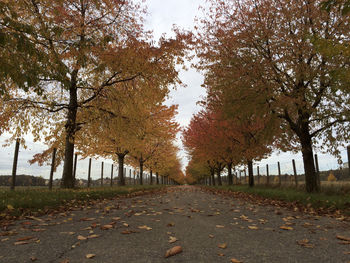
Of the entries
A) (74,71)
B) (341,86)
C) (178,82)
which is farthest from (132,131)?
(341,86)

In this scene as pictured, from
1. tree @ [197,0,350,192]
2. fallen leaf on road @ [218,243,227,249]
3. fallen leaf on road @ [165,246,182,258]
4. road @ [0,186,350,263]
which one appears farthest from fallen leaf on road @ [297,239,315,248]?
tree @ [197,0,350,192]

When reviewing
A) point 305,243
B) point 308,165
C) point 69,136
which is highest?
point 69,136

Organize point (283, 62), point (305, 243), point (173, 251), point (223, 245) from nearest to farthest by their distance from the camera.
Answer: point (173, 251)
point (223, 245)
point (305, 243)
point (283, 62)

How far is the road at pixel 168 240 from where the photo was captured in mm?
2721

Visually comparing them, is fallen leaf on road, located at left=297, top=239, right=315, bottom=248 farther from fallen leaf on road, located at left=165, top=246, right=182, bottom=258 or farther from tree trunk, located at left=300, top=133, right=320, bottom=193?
tree trunk, located at left=300, top=133, right=320, bottom=193

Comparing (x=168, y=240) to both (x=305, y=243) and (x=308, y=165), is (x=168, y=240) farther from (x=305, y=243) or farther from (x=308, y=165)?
(x=308, y=165)

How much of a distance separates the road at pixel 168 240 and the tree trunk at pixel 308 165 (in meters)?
5.67

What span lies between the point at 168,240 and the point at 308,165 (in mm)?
9167

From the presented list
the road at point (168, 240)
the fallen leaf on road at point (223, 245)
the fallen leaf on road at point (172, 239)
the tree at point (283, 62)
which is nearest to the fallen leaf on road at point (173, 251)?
the road at point (168, 240)

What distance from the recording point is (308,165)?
1020cm

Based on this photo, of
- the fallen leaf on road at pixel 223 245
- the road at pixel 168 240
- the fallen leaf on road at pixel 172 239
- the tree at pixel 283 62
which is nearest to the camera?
the road at pixel 168 240

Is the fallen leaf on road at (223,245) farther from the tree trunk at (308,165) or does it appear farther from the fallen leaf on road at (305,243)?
the tree trunk at (308,165)

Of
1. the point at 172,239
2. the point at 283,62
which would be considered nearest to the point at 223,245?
the point at 172,239

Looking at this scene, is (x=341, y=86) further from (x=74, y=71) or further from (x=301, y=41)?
(x=74, y=71)
